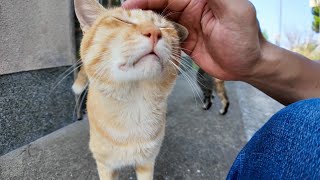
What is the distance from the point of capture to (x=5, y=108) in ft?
7.30

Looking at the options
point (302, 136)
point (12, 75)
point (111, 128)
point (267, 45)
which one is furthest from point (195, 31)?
point (12, 75)

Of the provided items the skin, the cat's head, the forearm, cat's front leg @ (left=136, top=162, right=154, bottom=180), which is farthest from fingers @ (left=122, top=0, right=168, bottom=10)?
cat's front leg @ (left=136, top=162, right=154, bottom=180)

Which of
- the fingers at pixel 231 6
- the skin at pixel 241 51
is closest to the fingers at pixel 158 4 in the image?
the skin at pixel 241 51

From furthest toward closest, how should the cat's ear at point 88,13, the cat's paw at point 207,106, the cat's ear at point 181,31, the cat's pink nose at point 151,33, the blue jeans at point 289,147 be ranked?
1. the cat's paw at point 207,106
2. the cat's ear at point 181,31
3. the cat's ear at point 88,13
4. the cat's pink nose at point 151,33
5. the blue jeans at point 289,147

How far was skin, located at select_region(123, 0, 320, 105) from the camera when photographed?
4.83 ft

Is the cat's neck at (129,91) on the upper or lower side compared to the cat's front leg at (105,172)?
upper

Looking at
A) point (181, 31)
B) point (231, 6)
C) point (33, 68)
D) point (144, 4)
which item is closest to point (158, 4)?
point (144, 4)

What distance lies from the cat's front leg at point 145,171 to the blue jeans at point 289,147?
0.86m

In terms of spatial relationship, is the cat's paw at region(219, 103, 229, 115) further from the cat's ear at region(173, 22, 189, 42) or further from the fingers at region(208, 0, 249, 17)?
the fingers at region(208, 0, 249, 17)

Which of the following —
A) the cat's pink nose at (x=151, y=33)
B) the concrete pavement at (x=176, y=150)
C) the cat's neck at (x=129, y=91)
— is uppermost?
the cat's pink nose at (x=151, y=33)

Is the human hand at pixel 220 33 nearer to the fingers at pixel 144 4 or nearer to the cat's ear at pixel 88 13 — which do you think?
the fingers at pixel 144 4

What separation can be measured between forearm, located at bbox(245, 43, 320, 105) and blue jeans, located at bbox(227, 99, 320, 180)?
0.58 metres

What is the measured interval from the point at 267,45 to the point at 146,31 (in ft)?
2.14

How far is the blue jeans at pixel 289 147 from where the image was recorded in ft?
2.76
